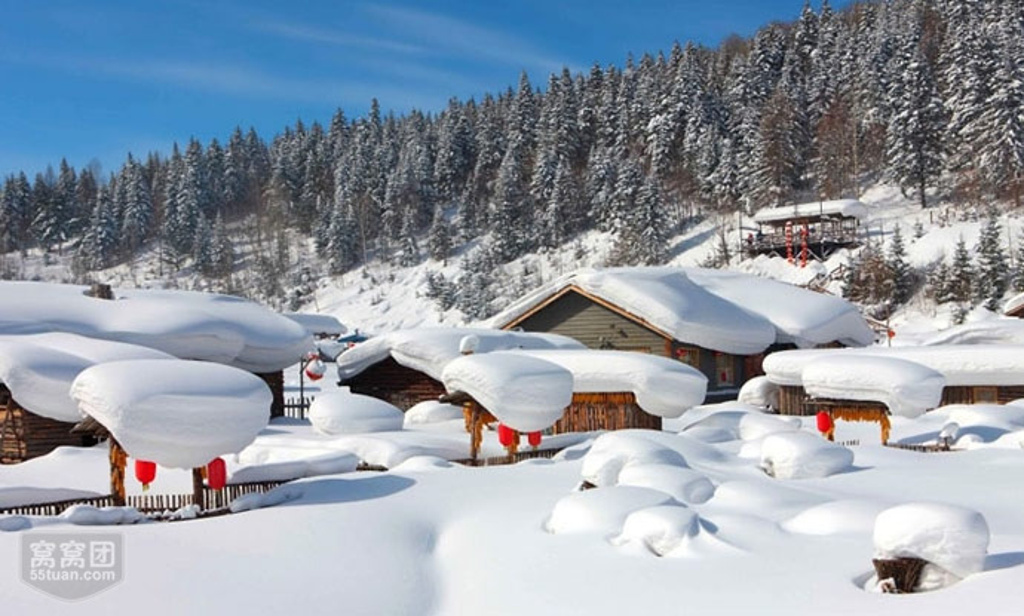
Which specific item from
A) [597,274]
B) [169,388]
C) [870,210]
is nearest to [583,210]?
[870,210]

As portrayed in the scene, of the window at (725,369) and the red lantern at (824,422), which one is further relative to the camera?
the window at (725,369)

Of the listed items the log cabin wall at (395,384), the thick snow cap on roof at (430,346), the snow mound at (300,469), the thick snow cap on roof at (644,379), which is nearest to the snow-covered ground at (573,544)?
the snow mound at (300,469)

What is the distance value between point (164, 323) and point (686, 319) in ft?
59.1

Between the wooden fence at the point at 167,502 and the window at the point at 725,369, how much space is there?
21.6 m

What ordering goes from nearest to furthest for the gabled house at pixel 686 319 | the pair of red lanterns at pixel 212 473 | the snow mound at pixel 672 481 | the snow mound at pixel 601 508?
the snow mound at pixel 601 508 → the snow mound at pixel 672 481 → the pair of red lanterns at pixel 212 473 → the gabled house at pixel 686 319

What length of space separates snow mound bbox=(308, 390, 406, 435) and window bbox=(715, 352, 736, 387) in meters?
14.8

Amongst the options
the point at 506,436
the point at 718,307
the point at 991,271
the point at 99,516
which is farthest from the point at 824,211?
the point at 99,516

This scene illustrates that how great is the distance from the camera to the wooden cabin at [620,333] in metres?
32.7

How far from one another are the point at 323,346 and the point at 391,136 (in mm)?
59705

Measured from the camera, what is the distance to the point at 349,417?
2295cm

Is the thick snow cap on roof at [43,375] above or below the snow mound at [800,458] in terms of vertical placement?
above

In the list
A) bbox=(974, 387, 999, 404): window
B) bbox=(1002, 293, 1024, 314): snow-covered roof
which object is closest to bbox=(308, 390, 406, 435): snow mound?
bbox=(974, 387, 999, 404): window

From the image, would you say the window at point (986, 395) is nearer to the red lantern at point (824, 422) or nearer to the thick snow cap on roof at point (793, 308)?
the red lantern at point (824, 422)

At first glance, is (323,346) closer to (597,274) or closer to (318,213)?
(597,274)
